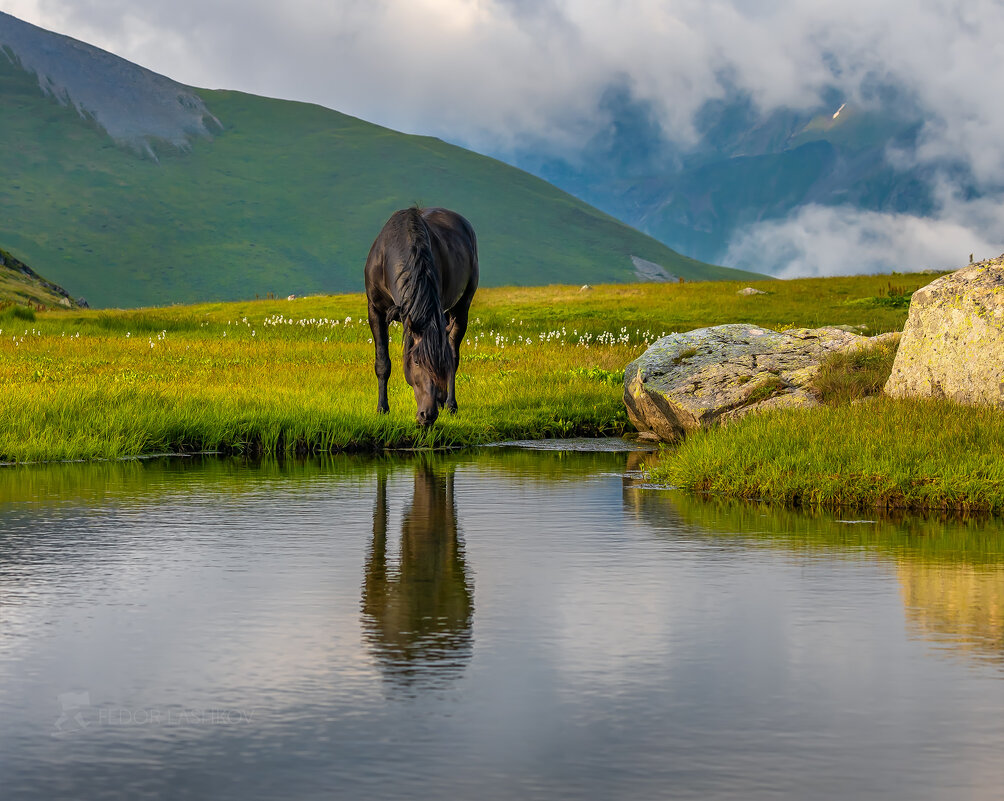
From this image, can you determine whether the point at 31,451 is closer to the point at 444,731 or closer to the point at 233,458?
the point at 233,458

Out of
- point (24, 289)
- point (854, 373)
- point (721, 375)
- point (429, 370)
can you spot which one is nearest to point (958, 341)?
point (854, 373)

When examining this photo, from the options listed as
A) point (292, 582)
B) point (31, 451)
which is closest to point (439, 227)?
point (31, 451)

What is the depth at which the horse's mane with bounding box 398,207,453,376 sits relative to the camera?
16984 millimetres

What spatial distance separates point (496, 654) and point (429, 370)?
9710 mm

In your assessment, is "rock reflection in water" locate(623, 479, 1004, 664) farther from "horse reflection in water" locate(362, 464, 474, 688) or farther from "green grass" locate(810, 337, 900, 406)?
"green grass" locate(810, 337, 900, 406)

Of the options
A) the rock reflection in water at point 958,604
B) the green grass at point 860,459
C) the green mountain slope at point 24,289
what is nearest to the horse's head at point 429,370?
the green grass at point 860,459

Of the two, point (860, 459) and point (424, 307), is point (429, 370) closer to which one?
point (424, 307)

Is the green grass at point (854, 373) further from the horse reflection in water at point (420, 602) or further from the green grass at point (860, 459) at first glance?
the horse reflection in water at point (420, 602)

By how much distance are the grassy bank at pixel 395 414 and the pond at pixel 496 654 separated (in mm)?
1389

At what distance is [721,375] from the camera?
2100 centimetres

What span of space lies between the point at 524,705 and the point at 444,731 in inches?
20.9

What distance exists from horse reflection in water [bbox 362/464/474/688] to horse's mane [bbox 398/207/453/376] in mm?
4034

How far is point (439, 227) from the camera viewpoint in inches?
925

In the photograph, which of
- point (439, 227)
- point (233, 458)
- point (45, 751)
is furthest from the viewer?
point (439, 227)
